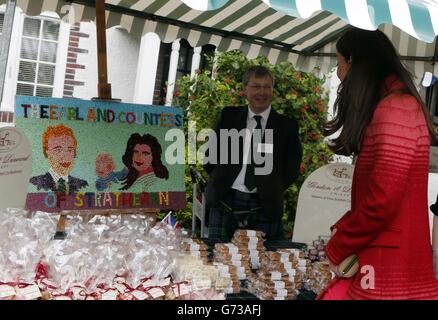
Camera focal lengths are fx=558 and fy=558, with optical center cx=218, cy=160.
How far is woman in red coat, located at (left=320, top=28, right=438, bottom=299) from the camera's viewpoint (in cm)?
163

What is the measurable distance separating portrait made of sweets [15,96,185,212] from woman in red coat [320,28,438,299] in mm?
1663

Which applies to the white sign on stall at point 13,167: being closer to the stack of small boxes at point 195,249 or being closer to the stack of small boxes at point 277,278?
the stack of small boxes at point 195,249

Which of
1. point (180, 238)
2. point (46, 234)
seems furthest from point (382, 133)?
point (46, 234)

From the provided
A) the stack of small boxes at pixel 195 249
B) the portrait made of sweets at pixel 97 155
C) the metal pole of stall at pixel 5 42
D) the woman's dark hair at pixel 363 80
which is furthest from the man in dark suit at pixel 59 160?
the woman's dark hair at pixel 363 80

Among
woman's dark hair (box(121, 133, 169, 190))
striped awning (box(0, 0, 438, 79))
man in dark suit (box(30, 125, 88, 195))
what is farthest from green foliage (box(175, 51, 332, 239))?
man in dark suit (box(30, 125, 88, 195))

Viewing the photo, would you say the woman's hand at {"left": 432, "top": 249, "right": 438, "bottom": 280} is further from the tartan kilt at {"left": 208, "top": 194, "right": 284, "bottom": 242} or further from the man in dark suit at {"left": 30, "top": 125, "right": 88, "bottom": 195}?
the man in dark suit at {"left": 30, "top": 125, "right": 88, "bottom": 195}

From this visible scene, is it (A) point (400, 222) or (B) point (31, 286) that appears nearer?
(A) point (400, 222)

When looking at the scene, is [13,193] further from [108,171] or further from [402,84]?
[402,84]

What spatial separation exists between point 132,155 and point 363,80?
175cm

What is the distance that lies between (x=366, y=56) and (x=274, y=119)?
2.00m

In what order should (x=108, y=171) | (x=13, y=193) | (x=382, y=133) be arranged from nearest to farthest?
(x=382, y=133) → (x=13, y=193) → (x=108, y=171)

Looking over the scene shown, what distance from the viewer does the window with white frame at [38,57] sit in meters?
8.27

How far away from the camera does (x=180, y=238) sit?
94.4 inches

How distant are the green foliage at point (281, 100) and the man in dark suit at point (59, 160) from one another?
3.27m
